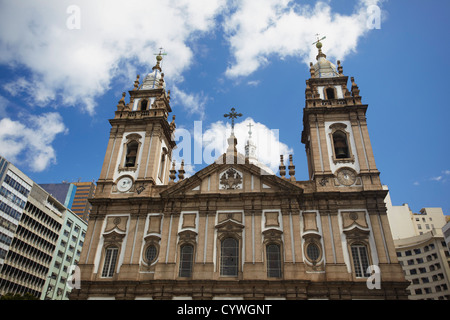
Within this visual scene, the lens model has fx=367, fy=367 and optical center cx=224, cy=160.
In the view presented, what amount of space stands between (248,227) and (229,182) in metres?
3.81

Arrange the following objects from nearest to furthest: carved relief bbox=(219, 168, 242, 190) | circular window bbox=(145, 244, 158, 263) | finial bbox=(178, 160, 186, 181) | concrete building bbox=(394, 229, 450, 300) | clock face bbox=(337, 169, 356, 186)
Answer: circular window bbox=(145, 244, 158, 263) < clock face bbox=(337, 169, 356, 186) < carved relief bbox=(219, 168, 242, 190) < finial bbox=(178, 160, 186, 181) < concrete building bbox=(394, 229, 450, 300)

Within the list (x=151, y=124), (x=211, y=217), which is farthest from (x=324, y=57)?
(x=211, y=217)

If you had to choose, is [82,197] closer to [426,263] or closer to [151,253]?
[426,263]

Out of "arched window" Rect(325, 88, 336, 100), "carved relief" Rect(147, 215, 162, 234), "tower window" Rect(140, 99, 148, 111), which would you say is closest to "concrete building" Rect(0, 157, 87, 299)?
"carved relief" Rect(147, 215, 162, 234)

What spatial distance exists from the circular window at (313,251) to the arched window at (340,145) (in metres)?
7.56

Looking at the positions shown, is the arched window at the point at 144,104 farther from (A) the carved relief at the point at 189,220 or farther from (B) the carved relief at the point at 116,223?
(A) the carved relief at the point at 189,220

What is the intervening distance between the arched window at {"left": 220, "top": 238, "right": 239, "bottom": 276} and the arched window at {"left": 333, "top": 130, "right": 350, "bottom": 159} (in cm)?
1036

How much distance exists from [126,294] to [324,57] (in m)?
27.0

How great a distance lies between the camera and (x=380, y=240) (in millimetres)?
22750

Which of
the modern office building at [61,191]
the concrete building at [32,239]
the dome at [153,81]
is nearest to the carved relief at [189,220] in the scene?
the dome at [153,81]

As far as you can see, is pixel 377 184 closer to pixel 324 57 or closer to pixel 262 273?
pixel 262 273

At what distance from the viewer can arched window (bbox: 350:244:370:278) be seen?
22.1 metres

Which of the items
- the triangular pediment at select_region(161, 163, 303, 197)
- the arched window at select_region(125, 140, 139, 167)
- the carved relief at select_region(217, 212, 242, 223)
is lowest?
the carved relief at select_region(217, 212, 242, 223)

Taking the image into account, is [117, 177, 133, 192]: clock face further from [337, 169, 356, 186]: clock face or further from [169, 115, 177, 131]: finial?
[337, 169, 356, 186]: clock face
